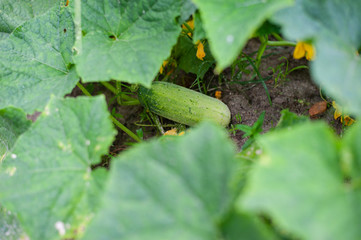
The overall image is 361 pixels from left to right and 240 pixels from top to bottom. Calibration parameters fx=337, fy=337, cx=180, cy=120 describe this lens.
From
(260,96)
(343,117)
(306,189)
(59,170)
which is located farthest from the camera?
(260,96)

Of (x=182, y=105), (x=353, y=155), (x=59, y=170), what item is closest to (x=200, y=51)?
(x=182, y=105)

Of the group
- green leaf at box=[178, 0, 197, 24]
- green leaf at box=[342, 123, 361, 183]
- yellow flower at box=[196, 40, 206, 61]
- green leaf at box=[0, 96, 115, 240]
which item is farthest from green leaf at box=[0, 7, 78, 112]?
green leaf at box=[342, 123, 361, 183]

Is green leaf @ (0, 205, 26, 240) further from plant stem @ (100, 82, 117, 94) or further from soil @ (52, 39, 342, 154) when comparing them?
plant stem @ (100, 82, 117, 94)

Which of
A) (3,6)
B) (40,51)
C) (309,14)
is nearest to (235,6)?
(309,14)

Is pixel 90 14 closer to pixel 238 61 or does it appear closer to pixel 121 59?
pixel 121 59

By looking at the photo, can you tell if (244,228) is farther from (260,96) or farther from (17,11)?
(17,11)

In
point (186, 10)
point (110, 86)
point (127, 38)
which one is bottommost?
point (110, 86)

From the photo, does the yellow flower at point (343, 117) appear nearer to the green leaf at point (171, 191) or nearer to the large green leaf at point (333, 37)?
the large green leaf at point (333, 37)
